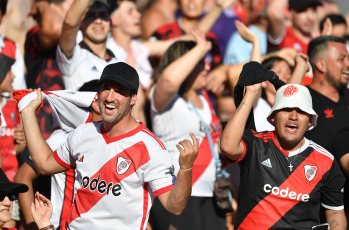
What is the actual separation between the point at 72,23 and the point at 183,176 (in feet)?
7.34

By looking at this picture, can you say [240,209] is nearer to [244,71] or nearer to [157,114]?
[244,71]

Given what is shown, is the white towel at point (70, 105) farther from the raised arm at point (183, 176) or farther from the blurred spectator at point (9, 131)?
the raised arm at point (183, 176)

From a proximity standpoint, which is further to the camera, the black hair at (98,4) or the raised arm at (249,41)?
the black hair at (98,4)

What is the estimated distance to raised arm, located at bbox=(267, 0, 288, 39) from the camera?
8336mm

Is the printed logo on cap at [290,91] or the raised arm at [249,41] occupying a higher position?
the raised arm at [249,41]

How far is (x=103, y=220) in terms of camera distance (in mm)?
4590

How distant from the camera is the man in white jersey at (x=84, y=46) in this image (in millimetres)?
5891

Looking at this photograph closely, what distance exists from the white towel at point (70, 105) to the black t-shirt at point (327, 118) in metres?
2.05

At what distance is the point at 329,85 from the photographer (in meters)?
6.49

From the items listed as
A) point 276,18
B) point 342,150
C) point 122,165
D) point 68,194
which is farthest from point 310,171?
point 276,18

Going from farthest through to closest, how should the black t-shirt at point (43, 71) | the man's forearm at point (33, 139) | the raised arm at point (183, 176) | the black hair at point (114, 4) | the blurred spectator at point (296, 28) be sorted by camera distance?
the blurred spectator at point (296, 28) < the black hair at point (114, 4) < the black t-shirt at point (43, 71) < the man's forearm at point (33, 139) < the raised arm at point (183, 176)

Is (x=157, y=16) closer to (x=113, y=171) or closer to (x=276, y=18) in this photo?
(x=276, y=18)

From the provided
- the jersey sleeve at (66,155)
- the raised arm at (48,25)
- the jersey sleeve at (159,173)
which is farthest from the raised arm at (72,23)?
the jersey sleeve at (159,173)

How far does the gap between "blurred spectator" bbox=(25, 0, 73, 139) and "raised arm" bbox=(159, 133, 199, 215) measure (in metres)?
2.50
